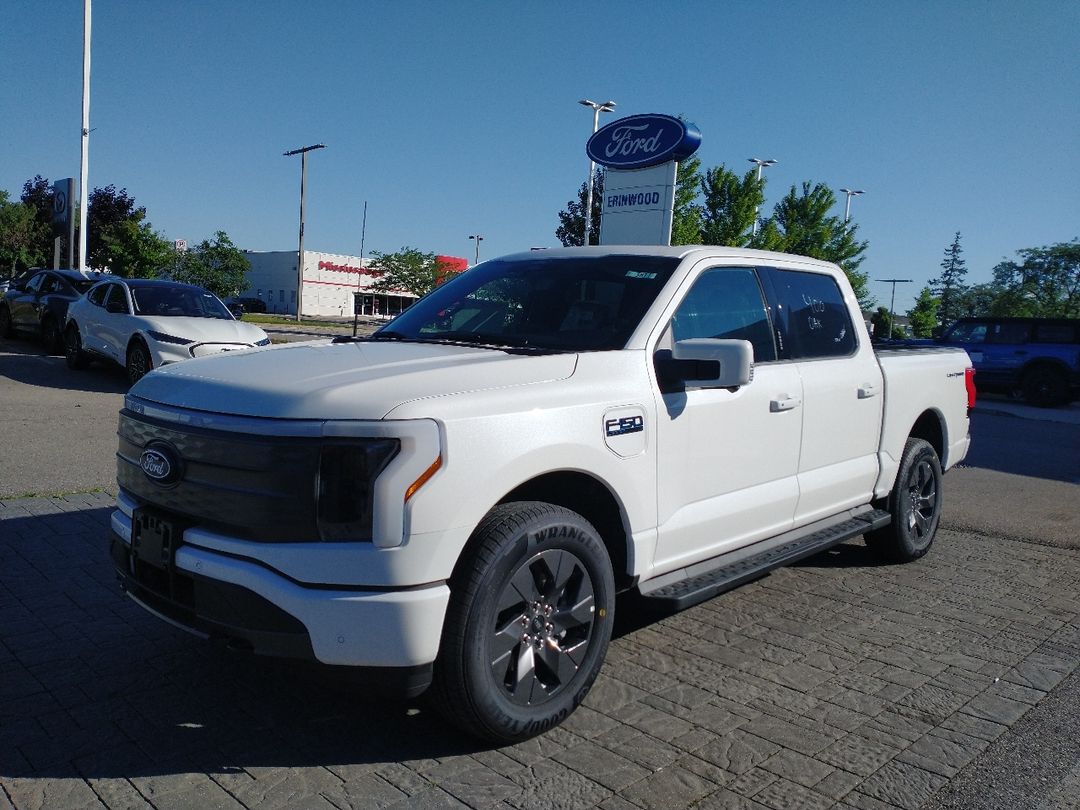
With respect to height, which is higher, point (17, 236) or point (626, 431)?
point (17, 236)

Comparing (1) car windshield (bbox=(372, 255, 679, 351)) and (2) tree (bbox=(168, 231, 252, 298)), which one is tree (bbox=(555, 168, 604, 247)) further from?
(1) car windshield (bbox=(372, 255, 679, 351))

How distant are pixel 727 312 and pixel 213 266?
165 ft

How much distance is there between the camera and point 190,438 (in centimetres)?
314

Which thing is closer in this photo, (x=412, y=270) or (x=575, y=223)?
(x=575, y=223)

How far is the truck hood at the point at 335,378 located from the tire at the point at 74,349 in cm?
1236

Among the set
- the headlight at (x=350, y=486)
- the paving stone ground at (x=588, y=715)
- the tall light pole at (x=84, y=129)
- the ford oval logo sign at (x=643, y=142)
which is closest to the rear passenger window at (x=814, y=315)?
the paving stone ground at (x=588, y=715)

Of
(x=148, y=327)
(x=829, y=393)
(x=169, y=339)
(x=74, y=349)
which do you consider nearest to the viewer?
(x=829, y=393)

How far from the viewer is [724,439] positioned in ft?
13.5

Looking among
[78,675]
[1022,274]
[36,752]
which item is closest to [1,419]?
[78,675]

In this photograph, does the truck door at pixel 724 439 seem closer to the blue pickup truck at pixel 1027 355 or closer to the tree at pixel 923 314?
the blue pickup truck at pixel 1027 355

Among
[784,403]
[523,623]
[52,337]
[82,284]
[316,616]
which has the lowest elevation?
[523,623]

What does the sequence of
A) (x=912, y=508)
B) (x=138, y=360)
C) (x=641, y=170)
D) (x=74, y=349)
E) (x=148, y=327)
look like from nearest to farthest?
(x=912, y=508), (x=148, y=327), (x=138, y=360), (x=641, y=170), (x=74, y=349)

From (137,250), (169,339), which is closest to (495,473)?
(169,339)

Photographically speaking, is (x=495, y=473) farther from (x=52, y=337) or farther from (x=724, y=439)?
(x=52, y=337)
